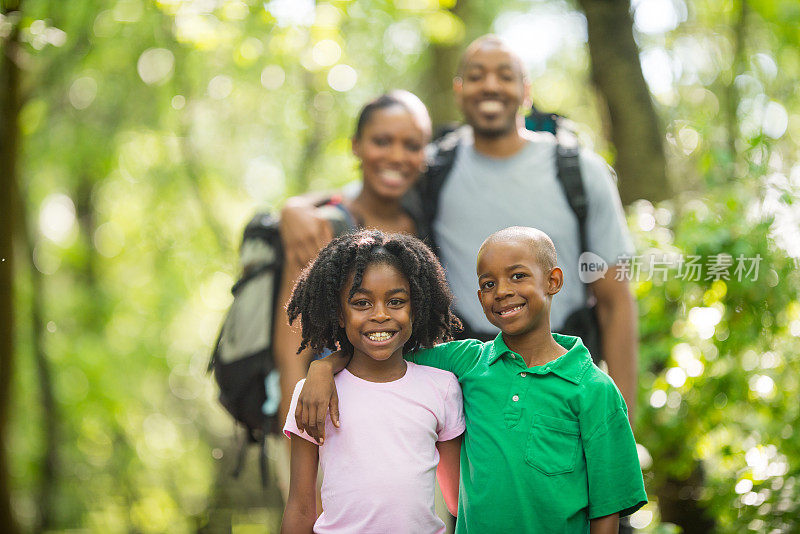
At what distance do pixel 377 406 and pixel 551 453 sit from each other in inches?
19.5

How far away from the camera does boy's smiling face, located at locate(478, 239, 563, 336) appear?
2.21 meters

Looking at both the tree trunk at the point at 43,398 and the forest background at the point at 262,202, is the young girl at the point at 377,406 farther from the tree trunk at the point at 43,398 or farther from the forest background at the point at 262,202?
the tree trunk at the point at 43,398

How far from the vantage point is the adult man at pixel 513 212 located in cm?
303

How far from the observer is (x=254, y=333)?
3.28 metres

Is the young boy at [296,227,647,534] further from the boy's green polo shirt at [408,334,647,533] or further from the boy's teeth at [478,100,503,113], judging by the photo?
the boy's teeth at [478,100,503,113]

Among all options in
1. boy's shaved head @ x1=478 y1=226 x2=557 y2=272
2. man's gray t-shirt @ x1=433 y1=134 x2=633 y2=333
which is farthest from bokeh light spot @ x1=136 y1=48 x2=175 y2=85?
boy's shaved head @ x1=478 y1=226 x2=557 y2=272

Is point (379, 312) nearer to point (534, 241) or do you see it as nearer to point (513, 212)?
point (534, 241)

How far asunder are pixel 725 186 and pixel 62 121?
746 cm

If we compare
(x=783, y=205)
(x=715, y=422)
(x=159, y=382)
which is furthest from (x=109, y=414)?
(x=783, y=205)

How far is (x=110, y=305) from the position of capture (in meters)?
11.4

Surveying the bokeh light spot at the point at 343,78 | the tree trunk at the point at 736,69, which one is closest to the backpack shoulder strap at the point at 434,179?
the tree trunk at the point at 736,69

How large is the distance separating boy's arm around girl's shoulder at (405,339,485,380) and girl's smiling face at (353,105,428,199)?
90 centimetres

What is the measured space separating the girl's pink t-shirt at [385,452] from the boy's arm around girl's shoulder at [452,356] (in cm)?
10

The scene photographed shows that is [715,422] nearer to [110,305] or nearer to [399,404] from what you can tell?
[399,404]
